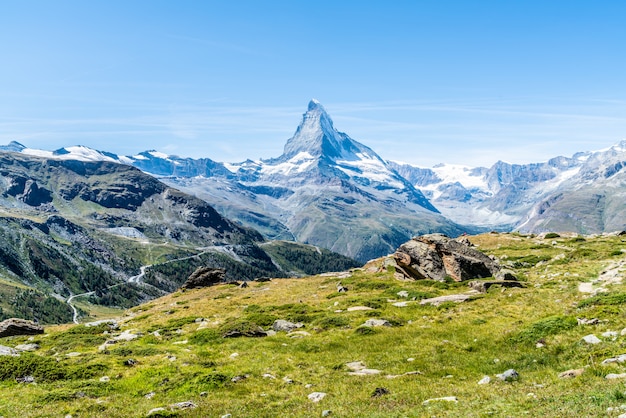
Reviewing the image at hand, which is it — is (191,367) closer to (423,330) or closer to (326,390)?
(326,390)

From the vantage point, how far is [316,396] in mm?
18828

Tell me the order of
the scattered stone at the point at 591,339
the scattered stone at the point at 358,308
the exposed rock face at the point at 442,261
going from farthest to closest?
the exposed rock face at the point at 442,261 → the scattered stone at the point at 358,308 → the scattered stone at the point at 591,339

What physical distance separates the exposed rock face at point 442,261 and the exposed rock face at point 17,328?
39896 mm

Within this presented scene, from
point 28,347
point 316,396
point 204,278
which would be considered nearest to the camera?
point 316,396

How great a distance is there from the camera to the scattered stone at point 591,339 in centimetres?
1940

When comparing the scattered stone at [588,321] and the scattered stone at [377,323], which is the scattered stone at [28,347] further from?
the scattered stone at [588,321]

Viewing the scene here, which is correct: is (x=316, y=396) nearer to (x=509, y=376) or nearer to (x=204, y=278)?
(x=509, y=376)

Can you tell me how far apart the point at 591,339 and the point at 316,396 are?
12.8m

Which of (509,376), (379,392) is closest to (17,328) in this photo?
(379,392)

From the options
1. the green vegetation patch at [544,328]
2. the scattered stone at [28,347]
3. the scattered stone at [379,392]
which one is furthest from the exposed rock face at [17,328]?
the green vegetation patch at [544,328]

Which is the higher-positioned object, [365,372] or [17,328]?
[365,372]

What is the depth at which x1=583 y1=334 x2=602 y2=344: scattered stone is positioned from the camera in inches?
764

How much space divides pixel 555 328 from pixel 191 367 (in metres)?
19.9

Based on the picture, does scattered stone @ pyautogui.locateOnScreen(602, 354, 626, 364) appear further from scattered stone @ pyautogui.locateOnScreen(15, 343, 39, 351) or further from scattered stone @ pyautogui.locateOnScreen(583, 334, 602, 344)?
scattered stone @ pyautogui.locateOnScreen(15, 343, 39, 351)
